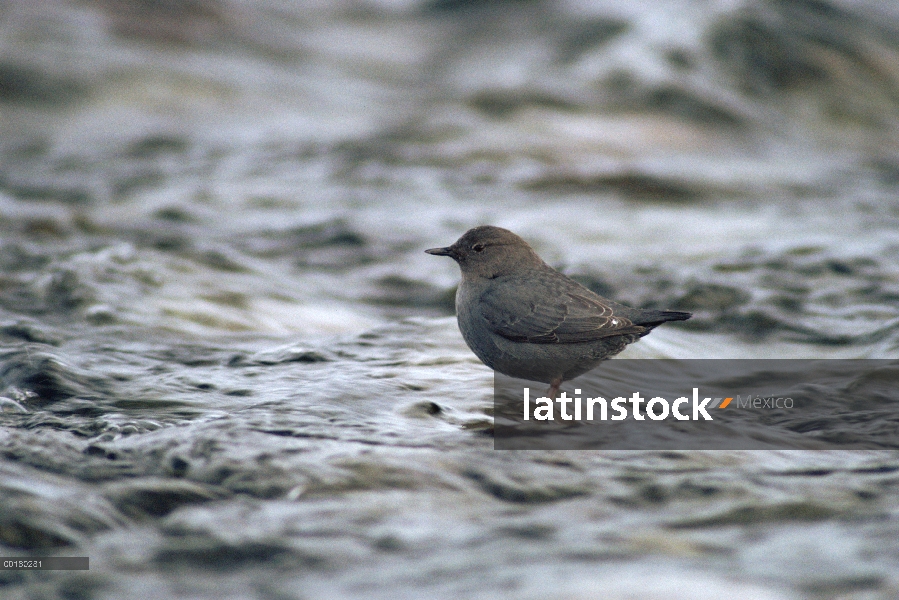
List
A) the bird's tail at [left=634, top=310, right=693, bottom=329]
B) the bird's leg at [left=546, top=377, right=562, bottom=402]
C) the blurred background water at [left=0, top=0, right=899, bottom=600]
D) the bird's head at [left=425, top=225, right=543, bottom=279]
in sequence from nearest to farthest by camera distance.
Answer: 1. the blurred background water at [left=0, top=0, right=899, bottom=600]
2. the bird's tail at [left=634, top=310, right=693, bottom=329]
3. the bird's leg at [left=546, top=377, right=562, bottom=402]
4. the bird's head at [left=425, top=225, right=543, bottom=279]

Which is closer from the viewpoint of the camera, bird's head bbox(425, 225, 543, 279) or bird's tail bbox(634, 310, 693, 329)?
bird's tail bbox(634, 310, 693, 329)

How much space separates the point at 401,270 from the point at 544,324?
3.92 meters

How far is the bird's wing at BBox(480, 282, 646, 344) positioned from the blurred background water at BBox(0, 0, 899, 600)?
46 cm

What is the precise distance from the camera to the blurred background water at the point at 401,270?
288cm

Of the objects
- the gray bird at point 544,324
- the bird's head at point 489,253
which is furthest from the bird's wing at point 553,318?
the bird's head at point 489,253

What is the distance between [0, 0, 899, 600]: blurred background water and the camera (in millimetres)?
2881

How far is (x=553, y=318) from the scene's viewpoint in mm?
4297

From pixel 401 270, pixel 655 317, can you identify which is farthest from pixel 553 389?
pixel 401 270

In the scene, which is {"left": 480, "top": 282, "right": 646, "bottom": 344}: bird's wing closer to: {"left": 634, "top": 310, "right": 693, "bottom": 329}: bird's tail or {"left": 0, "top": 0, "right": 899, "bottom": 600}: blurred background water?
{"left": 634, "top": 310, "right": 693, "bottom": 329}: bird's tail

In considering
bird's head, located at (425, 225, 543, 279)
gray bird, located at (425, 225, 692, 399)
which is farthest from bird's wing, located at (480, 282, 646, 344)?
bird's head, located at (425, 225, 543, 279)

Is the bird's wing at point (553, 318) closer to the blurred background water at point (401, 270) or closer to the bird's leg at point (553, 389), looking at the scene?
the bird's leg at point (553, 389)

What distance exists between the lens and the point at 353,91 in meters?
14.4

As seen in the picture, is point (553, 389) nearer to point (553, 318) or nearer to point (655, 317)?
point (553, 318)

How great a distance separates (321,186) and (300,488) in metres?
7.49
